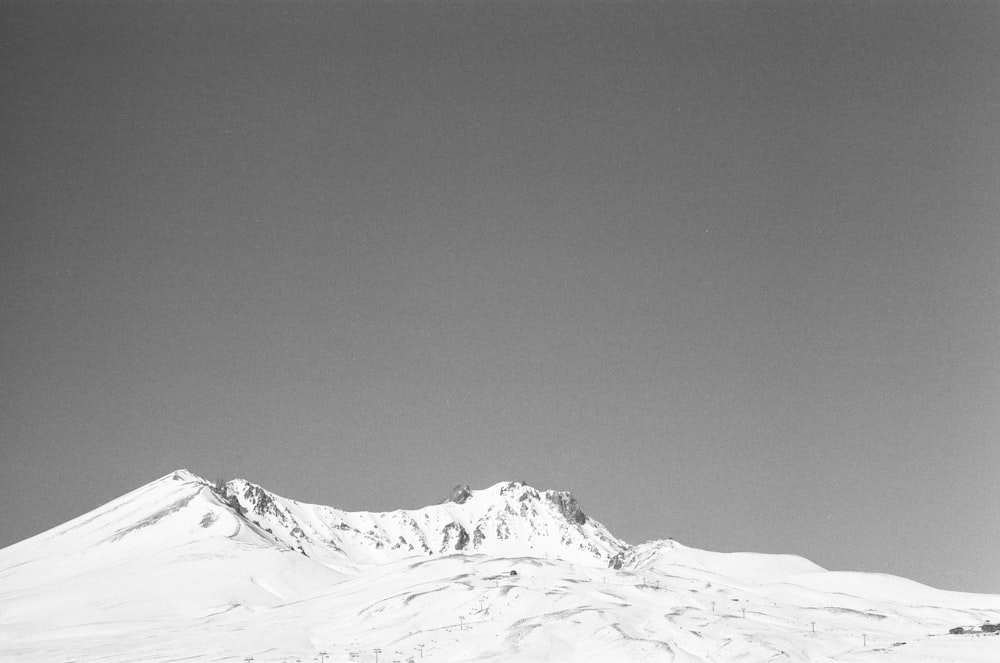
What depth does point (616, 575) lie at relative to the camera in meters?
182

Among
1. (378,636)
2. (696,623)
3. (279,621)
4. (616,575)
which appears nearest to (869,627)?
(696,623)

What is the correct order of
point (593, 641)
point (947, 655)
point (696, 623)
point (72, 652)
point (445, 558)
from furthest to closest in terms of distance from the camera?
point (445, 558) < point (72, 652) < point (696, 623) < point (593, 641) < point (947, 655)

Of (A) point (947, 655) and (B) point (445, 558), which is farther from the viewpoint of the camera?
(B) point (445, 558)

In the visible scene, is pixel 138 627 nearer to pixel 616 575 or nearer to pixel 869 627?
pixel 616 575

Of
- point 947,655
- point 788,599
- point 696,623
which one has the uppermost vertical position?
point 788,599

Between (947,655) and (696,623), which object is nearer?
(947,655)

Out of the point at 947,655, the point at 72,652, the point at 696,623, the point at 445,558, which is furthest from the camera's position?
the point at 445,558

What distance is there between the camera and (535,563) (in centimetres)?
17862

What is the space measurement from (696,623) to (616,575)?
1785 inches

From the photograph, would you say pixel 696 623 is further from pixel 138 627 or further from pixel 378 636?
pixel 138 627

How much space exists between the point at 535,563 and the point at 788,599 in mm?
47328

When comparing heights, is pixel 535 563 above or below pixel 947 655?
above

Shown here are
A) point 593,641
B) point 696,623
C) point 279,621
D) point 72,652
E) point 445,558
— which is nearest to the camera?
point 593,641

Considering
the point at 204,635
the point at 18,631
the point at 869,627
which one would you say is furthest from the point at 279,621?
the point at 869,627
